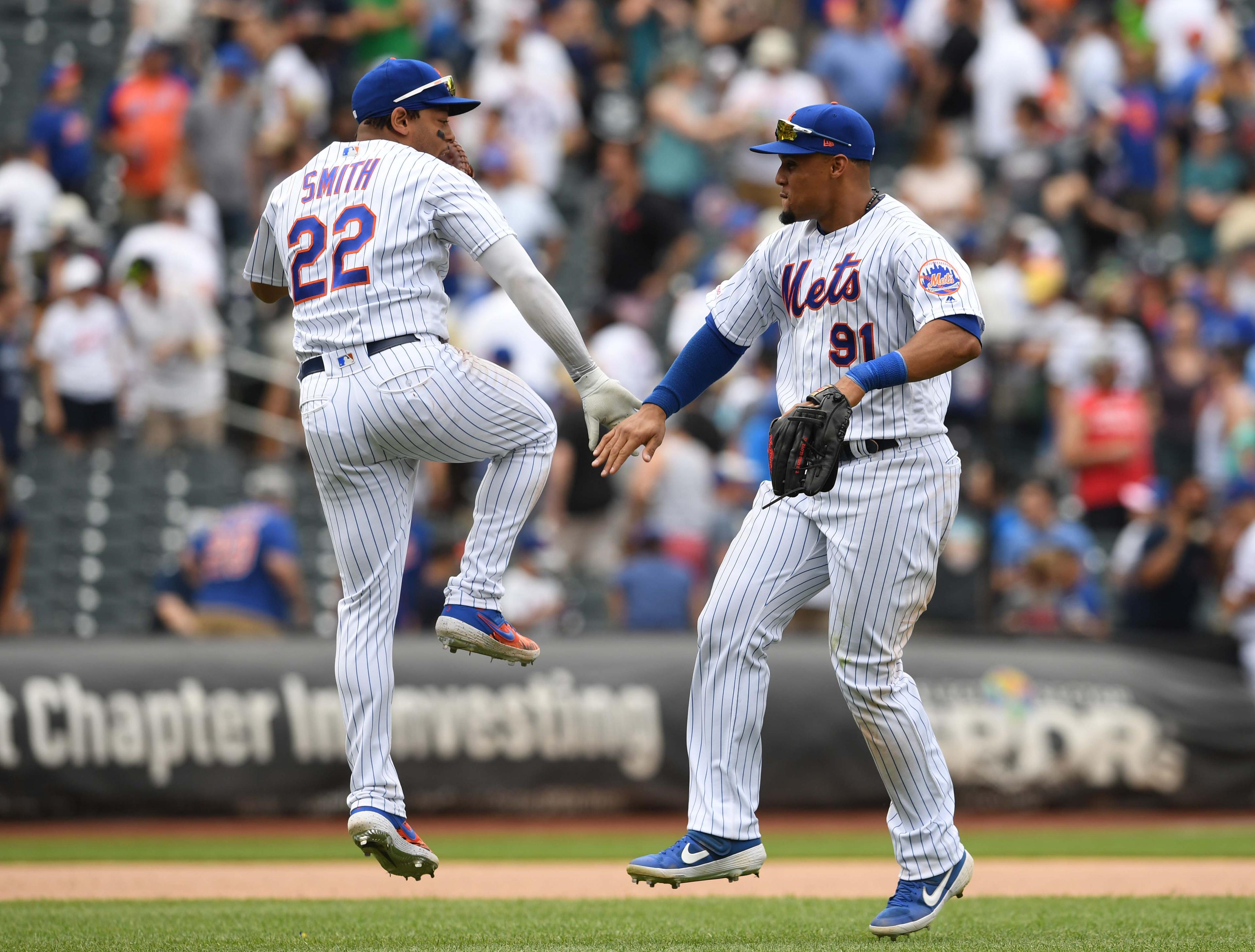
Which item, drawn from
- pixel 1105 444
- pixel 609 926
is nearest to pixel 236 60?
pixel 1105 444

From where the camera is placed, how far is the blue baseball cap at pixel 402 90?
5266mm

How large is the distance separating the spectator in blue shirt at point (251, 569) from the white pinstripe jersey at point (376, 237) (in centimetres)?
478

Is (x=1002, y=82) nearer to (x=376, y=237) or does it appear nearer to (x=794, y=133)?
(x=794, y=133)

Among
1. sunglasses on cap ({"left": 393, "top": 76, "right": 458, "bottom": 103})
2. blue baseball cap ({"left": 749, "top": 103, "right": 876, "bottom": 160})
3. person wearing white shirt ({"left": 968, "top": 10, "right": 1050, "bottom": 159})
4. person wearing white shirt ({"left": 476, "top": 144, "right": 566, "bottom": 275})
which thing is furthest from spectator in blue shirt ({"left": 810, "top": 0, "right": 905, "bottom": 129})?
sunglasses on cap ({"left": 393, "top": 76, "right": 458, "bottom": 103})

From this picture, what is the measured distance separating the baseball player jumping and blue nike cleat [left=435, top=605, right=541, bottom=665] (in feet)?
1.95

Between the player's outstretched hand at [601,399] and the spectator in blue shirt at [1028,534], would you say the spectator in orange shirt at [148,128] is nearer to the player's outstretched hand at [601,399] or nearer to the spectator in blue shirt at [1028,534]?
the spectator in blue shirt at [1028,534]

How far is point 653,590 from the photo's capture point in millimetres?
10430

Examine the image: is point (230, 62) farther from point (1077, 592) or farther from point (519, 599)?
point (1077, 592)

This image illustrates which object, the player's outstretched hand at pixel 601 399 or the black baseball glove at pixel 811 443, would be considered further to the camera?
the player's outstretched hand at pixel 601 399

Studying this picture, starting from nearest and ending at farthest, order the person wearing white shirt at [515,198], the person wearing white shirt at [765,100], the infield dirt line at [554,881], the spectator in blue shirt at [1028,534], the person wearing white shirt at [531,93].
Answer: the infield dirt line at [554,881], the spectator in blue shirt at [1028,534], the person wearing white shirt at [515,198], the person wearing white shirt at [765,100], the person wearing white shirt at [531,93]

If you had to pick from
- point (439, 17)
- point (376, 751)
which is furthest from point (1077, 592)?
point (439, 17)

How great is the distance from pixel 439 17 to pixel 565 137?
1751 millimetres

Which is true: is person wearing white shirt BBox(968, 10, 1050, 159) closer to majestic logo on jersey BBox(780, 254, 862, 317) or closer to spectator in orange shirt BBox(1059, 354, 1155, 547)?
spectator in orange shirt BBox(1059, 354, 1155, 547)

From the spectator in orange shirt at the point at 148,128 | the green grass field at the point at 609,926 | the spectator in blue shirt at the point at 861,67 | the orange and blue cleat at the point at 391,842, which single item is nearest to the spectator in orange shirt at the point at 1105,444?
the spectator in blue shirt at the point at 861,67
